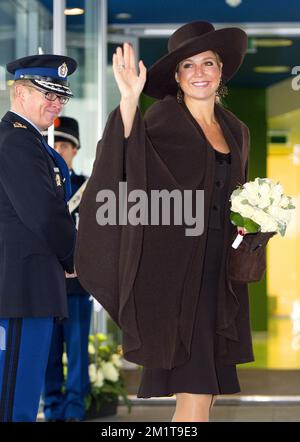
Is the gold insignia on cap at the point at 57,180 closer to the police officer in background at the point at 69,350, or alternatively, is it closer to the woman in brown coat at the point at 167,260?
the woman in brown coat at the point at 167,260

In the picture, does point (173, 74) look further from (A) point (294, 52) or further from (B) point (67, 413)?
(A) point (294, 52)

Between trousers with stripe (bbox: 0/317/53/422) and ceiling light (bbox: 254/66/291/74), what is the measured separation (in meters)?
7.11

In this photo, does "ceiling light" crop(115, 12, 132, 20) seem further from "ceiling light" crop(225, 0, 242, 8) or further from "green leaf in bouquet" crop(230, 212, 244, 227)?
"green leaf in bouquet" crop(230, 212, 244, 227)

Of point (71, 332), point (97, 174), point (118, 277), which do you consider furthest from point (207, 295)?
point (71, 332)

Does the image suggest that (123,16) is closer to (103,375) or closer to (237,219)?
(103,375)

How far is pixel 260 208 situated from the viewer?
3281 mm

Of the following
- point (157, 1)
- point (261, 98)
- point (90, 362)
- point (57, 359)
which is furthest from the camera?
point (261, 98)

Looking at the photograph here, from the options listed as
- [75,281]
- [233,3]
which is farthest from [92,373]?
[233,3]

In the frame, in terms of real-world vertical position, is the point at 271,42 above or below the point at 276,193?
above

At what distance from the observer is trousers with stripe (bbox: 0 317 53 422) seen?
10.6 feet

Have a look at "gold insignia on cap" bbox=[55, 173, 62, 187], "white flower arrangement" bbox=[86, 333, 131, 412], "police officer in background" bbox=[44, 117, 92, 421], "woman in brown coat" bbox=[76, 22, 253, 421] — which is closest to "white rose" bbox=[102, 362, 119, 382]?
"white flower arrangement" bbox=[86, 333, 131, 412]

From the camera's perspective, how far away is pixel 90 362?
557cm

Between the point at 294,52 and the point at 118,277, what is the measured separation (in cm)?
593

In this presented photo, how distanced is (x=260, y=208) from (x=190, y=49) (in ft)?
1.88
